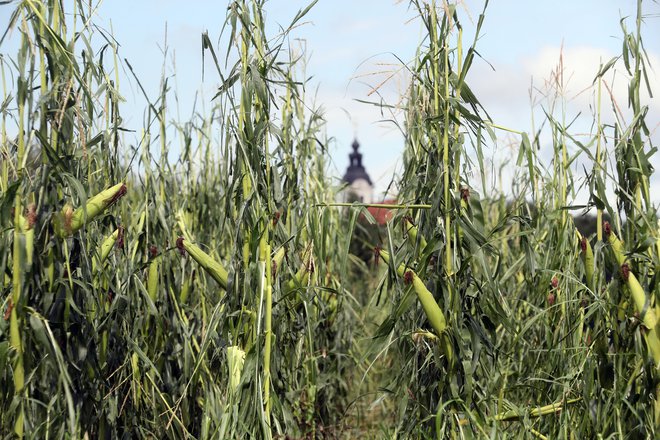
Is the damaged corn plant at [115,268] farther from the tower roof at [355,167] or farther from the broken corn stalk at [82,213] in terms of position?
the tower roof at [355,167]

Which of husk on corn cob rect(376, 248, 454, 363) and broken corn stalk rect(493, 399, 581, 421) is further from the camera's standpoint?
broken corn stalk rect(493, 399, 581, 421)

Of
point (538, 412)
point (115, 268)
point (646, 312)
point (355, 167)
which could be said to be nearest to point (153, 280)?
point (115, 268)

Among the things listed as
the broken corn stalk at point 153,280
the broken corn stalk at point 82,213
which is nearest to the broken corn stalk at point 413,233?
the broken corn stalk at point 82,213

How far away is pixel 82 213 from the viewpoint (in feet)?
7.39

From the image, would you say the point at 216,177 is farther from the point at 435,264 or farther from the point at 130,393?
the point at 435,264

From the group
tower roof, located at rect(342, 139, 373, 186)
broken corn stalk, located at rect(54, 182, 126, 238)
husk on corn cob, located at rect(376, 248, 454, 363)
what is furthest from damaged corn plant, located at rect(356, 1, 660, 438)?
tower roof, located at rect(342, 139, 373, 186)

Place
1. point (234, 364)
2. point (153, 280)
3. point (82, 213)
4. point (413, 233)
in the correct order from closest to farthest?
1. point (82, 213)
2. point (234, 364)
3. point (413, 233)
4. point (153, 280)

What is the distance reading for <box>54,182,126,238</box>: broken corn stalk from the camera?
2227 mm

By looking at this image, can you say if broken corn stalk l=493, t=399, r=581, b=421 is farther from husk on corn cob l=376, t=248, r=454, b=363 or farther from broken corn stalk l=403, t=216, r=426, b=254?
broken corn stalk l=403, t=216, r=426, b=254

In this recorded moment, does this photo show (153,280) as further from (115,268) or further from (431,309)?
(431,309)

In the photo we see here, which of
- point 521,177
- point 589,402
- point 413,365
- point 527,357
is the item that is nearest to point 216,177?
point 521,177

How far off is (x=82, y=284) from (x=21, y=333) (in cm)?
19

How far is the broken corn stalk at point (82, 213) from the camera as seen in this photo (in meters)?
2.23

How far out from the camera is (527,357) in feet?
10.5
